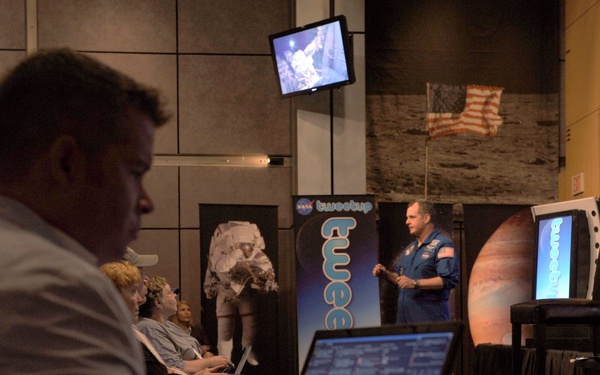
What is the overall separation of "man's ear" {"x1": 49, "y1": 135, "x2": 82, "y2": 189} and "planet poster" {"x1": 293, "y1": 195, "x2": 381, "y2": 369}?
605 cm

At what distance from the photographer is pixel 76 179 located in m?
0.65

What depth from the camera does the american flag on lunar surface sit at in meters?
7.62

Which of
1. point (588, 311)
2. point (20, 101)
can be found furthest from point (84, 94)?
point (588, 311)

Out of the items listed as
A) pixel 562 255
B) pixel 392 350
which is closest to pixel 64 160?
pixel 392 350

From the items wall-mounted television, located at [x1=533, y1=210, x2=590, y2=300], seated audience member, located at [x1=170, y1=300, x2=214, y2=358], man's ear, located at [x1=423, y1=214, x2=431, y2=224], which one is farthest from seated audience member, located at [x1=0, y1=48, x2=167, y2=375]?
man's ear, located at [x1=423, y1=214, x2=431, y2=224]

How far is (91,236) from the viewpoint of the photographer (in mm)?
658

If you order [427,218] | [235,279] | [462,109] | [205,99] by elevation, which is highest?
[205,99]

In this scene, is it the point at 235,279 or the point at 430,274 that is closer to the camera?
the point at 430,274

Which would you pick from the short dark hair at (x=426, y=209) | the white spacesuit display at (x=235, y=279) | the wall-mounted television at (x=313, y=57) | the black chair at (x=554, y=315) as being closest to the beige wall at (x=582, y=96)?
the short dark hair at (x=426, y=209)

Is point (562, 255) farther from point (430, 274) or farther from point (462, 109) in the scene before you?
point (462, 109)

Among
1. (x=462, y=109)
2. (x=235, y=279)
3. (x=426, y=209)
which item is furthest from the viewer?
(x=462, y=109)

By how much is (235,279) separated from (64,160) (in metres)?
6.13

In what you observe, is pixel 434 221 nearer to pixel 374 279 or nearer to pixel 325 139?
pixel 374 279

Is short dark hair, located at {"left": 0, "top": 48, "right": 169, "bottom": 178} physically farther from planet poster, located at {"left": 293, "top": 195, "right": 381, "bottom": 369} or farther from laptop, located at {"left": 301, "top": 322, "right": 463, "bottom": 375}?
planet poster, located at {"left": 293, "top": 195, "right": 381, "bottom": 369}
